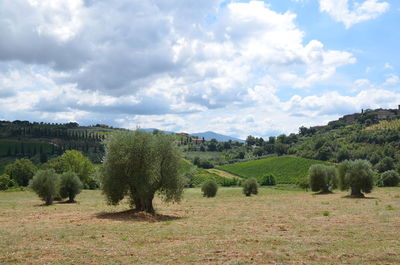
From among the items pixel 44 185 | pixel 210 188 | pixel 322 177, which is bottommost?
pixel 210 188

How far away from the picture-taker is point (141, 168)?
3581 centimetres

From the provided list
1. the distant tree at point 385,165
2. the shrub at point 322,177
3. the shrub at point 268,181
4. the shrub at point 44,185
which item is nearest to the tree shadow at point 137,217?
the shrub at point 44,185

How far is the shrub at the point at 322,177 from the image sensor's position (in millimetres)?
77938

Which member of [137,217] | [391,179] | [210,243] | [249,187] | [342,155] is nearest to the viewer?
[210,243]

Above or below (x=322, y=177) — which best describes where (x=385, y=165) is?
above

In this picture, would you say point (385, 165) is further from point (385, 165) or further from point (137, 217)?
point (137, 217)

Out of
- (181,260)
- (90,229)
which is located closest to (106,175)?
(90,229)

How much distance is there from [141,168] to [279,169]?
128 meters

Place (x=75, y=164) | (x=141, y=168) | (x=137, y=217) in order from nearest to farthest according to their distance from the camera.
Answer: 1. (x=137, y=217)
2. (x=141, y=168)
3. (x=75, y=164)

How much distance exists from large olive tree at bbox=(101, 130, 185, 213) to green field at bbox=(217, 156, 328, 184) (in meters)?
103

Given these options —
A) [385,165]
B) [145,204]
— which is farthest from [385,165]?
[145,204]

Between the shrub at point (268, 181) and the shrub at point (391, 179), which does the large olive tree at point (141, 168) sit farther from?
the shrub at point (268, 181)

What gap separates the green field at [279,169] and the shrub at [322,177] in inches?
2110

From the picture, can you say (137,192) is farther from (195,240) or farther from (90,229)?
(195,240)
